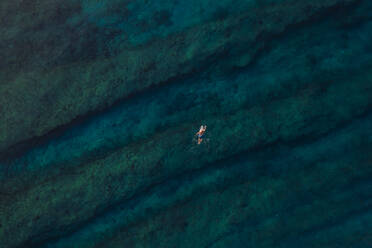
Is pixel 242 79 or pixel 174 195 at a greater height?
pixel 242 79

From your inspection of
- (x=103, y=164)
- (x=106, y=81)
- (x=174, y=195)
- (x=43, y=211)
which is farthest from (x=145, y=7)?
(x=43, y=211)

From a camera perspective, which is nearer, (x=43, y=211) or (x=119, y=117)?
(x=43, y=211)

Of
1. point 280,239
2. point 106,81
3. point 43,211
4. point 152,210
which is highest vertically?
point 106,81

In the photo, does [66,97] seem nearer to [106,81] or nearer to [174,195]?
[106,81]

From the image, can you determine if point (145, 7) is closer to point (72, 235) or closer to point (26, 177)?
point (26, 177)

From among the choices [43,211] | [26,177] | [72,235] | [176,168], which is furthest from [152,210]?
[26,177]

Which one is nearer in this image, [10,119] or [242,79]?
[10,119]
